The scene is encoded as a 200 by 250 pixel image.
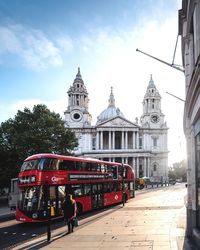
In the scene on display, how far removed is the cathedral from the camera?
103 metres

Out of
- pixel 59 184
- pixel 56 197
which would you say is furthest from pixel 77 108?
pixel 56 197

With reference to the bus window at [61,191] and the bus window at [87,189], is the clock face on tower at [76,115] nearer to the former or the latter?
the bus window at [87,189]

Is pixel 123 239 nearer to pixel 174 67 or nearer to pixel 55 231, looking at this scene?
pixel 55 231

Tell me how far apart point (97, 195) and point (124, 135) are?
3103 inches

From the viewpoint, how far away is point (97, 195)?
91.1ft

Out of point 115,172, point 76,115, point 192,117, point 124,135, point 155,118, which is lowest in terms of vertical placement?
point 115,172

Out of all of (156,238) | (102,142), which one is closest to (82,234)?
(156,238)

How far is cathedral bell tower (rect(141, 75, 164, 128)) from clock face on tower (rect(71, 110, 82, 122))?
18416 millimetres

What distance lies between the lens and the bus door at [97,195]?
2711cm

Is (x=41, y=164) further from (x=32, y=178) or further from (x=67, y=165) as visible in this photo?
(x=67, y=165)

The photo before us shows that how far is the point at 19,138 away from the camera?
4197 centimetres

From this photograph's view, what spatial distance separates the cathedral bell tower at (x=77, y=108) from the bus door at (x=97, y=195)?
77.2m

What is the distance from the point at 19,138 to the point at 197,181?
104 feet

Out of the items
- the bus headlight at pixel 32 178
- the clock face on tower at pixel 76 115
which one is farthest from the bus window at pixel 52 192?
the clock face on tower at pixel 76 115
